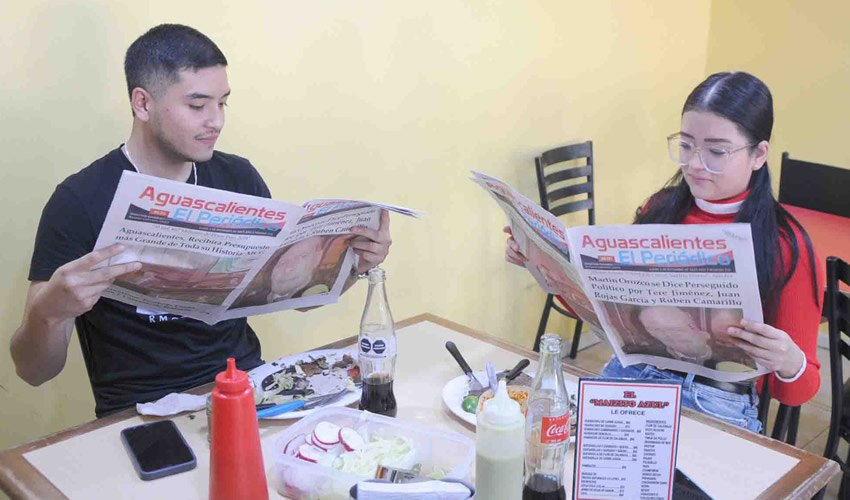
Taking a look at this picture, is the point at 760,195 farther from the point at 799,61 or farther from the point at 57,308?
the point at 799,61

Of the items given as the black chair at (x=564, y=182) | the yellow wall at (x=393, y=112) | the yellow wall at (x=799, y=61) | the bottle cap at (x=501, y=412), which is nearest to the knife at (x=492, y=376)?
the bottle cap at (x=501, y=412)

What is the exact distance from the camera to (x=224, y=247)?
1.23m

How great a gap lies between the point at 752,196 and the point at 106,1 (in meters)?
1.52

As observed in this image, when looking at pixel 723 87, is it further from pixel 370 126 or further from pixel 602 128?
pixel 602 128

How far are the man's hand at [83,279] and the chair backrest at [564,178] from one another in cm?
190

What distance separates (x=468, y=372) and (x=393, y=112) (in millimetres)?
1249

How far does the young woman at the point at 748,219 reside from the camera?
140 cm

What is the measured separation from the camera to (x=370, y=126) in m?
2.37

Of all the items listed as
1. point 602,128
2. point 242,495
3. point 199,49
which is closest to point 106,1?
point 199,49

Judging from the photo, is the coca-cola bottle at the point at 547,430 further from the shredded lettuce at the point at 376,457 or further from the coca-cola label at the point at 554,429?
the shredded lettuce at the point at 376,457

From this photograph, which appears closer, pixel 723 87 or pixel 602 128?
pixel 723 87

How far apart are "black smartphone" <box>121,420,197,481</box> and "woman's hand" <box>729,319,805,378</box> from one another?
88 centimetres

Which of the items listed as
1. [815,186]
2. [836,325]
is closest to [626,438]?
[836,325]

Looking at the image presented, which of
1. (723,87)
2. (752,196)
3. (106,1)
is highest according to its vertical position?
(106,1)
